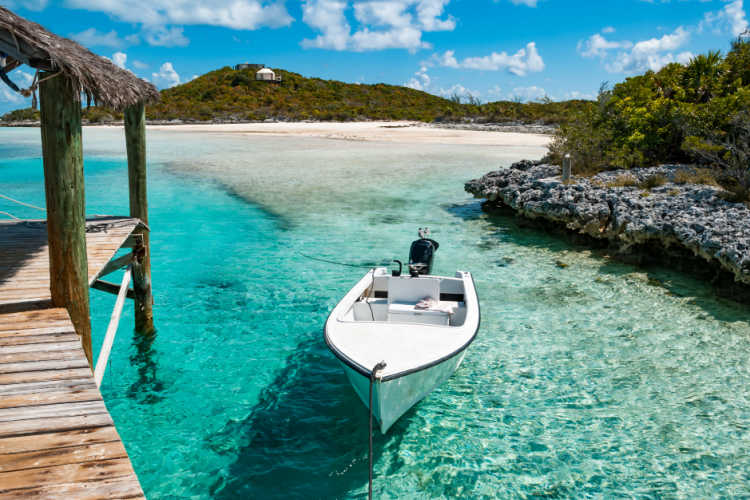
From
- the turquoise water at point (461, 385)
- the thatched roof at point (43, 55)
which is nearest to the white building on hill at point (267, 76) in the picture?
the turquoise water at point (461, 385)

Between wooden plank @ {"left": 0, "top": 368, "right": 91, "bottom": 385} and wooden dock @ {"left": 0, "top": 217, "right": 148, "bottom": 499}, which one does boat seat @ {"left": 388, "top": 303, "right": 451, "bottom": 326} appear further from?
wooden plank @ {"left": 0, "top": 368, "right": 91, "bottom": 385}

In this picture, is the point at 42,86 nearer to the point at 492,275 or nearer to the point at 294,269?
the point at 294,269

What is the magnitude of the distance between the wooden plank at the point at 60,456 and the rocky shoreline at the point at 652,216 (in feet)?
32.8

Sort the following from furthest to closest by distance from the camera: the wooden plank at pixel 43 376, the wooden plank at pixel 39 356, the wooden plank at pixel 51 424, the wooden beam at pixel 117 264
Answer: the wooden beam at pixel 117 264 < the wooden plank at pixel 39 356 < the wooden plank at pixel 43 376 < the wooden plank at pixel 51 424

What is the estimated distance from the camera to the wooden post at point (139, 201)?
799 cm

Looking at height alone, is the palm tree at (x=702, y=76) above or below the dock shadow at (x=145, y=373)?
above

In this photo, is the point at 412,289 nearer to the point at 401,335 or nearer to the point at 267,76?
the point at 401,335

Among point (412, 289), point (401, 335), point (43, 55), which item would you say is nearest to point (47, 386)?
point (43, 55)

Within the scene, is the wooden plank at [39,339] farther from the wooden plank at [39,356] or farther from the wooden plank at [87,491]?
the wooden plank at [87,491]

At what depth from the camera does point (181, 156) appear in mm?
33906

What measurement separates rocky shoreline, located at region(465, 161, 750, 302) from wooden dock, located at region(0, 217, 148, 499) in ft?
32.9

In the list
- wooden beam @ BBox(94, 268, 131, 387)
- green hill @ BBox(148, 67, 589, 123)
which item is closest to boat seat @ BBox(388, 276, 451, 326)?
wooden beam @ BBox(94, 268, 131, 387)

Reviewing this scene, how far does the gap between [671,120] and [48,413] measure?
18.0 metres

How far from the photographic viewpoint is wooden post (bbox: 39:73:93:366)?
166 inches
